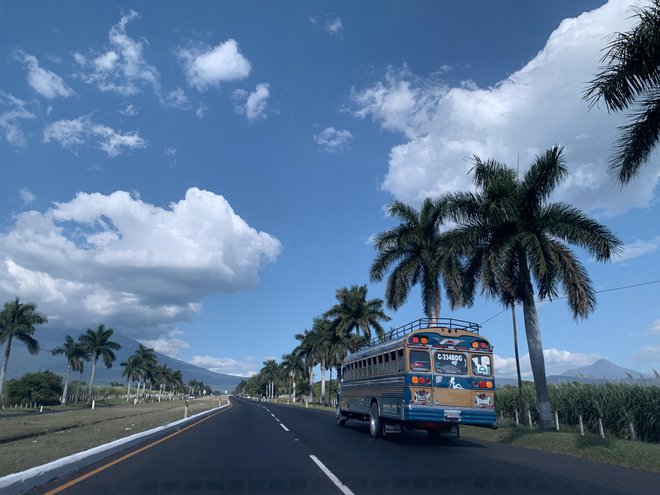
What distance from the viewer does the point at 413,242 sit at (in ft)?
103

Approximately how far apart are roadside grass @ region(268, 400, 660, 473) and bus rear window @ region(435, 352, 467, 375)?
3.30 meters

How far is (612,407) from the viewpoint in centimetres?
2127

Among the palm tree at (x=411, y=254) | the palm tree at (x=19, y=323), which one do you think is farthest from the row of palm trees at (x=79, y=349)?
the palm tree at (x=411, y=254)

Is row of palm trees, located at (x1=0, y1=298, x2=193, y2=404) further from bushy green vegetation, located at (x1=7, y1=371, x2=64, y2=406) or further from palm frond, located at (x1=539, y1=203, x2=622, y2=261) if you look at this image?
palm frond, located at (x1=539, y1=203, x2=622, y2=261)

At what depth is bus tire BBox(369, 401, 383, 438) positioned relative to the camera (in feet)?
62.4

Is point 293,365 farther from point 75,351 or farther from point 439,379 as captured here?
point 439,379

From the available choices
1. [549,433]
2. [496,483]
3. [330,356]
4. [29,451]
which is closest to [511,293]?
[549,433]

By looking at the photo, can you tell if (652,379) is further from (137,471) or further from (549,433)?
(137,471)

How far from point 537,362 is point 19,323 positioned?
57.3 meters

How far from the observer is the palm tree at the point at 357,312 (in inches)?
2106

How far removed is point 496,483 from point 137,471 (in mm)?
7125

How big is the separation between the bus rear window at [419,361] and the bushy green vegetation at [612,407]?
9.20m

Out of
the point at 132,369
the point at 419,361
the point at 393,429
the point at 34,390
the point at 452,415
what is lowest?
the point at 393,429

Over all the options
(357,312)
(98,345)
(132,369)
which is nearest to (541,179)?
(357,312)
